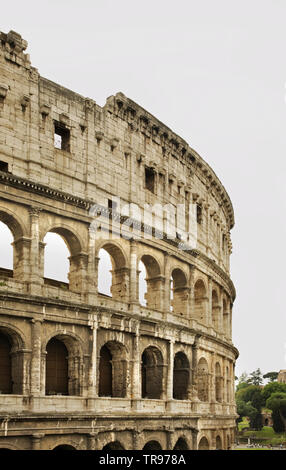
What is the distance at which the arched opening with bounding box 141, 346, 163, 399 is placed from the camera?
30.6 metres

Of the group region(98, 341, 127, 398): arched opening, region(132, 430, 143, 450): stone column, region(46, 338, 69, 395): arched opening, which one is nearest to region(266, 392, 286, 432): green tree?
region(132, 430, 143, 450): stone column

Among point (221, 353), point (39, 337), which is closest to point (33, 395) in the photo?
point (39, 337)

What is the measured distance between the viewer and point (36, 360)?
24.2 meters

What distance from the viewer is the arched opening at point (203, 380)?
117 ft

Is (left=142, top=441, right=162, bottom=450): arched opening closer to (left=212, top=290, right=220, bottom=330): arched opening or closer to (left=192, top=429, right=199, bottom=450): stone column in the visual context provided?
(left=192, top=429, right=199, bottom=450): stone column

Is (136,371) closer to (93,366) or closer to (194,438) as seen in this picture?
(93,366)

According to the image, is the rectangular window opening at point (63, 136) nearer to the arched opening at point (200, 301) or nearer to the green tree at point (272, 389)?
the arched opening at point (200, 301)

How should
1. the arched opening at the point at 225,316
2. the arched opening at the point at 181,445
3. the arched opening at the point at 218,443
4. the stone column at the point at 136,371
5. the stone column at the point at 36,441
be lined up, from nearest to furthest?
1. the stone column at the point at 36,441
2. the stone column at the point at 136,371
3. the arched opening at the point at 181,445
4. the arched opening at the point at 218,443
5. the arched opening at the point at 225,316

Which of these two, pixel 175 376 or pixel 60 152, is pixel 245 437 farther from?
pixel 60 152

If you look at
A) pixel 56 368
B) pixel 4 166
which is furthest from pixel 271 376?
pixel 4 166

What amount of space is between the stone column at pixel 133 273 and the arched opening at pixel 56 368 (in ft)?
13.6

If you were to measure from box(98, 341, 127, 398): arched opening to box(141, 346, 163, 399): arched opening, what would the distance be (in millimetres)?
2330

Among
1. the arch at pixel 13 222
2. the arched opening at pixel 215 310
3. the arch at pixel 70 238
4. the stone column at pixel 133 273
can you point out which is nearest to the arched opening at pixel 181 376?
the stone column at pixel 133 273

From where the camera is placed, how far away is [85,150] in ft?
92.8
